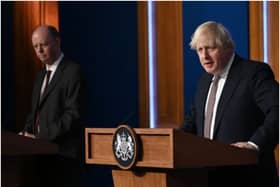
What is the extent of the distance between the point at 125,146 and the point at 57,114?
132cm

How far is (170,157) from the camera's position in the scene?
2891 millimetres

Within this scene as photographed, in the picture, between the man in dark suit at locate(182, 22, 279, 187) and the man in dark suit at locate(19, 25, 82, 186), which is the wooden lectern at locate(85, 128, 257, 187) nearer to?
the man in dark suit at locate(182, 22, 279, 187)

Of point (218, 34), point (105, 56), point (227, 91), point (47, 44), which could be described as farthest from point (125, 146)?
point (105, 56)

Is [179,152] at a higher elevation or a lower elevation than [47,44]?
lower

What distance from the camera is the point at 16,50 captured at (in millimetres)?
5695

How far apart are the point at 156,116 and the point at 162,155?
2.79 meters

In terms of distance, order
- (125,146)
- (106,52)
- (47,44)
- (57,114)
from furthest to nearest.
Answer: (106,52), (47,44), (57,114), (125,146)

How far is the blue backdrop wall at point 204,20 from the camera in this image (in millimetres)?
5340

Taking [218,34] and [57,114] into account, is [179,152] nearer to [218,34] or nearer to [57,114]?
[218,34]

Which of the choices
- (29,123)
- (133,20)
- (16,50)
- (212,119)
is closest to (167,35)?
(133,20)

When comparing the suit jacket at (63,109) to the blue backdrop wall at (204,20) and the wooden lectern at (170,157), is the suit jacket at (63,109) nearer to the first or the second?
the wooden lectern at (170,157)

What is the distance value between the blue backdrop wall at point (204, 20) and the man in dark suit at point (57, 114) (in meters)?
1.41

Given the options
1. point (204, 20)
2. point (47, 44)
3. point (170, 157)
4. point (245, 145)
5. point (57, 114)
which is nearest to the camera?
point (170, 157)

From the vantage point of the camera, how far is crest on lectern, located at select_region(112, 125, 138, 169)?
3022 mm
